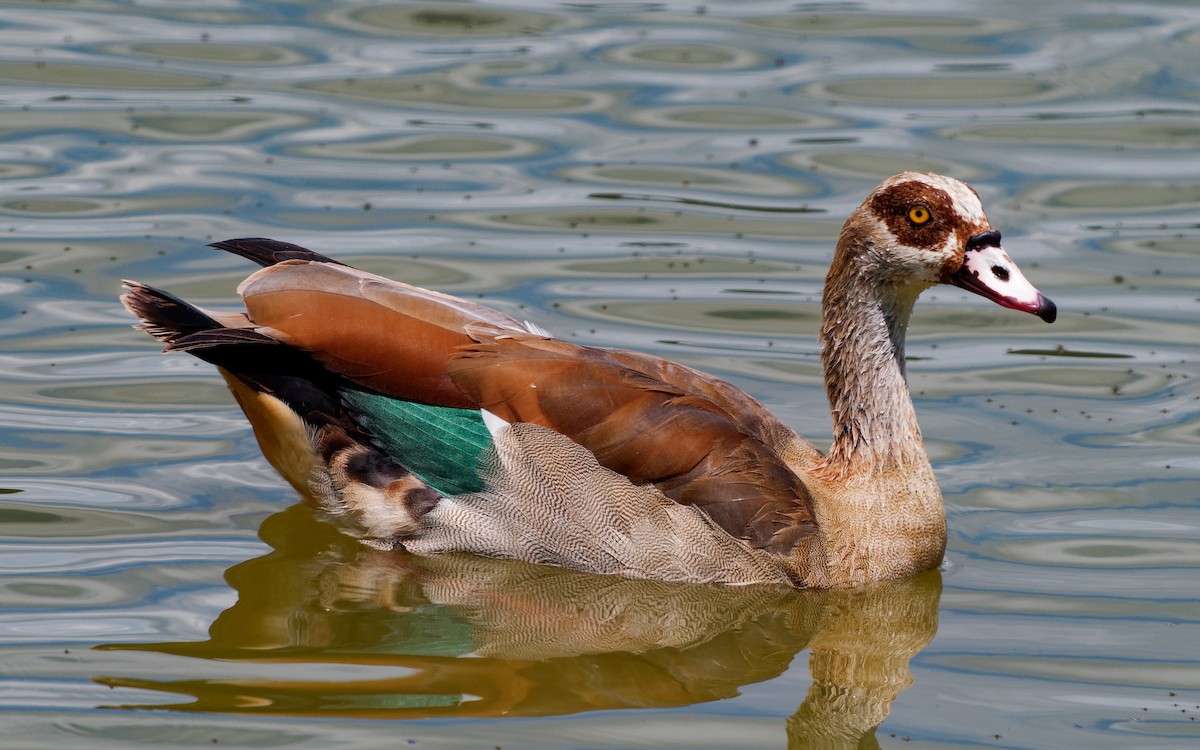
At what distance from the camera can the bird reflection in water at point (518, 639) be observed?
701 cm

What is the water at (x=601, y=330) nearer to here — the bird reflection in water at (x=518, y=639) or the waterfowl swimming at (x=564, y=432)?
the bird reflection in water at (x=518, y=639)

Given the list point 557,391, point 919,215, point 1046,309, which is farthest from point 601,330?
point 1046,309

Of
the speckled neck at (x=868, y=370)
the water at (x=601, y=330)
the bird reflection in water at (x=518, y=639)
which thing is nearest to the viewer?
the bird reflection in water at (x=518, y=639)

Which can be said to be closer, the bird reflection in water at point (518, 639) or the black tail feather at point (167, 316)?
the bird reflection in water at point (518, 639)

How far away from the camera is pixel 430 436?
323 inches

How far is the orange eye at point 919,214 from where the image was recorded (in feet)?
26.7

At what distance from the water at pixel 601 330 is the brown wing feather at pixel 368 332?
0.86 meters

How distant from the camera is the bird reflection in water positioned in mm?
7008

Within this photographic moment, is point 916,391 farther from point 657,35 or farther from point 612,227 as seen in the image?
point 657,35

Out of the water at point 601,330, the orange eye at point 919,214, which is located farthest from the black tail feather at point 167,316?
the orange eye at point 919,214

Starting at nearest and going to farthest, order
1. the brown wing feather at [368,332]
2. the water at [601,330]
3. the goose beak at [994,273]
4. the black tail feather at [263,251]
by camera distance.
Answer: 1. the water at [601,330]
2. the goose beak at [994,273]
3. the brown wing feather at [368,332]
4. the black tail feather at [263,251]

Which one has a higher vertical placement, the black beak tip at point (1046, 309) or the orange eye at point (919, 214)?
the orange eye at point (919, 214)

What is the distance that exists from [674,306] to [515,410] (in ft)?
11.2

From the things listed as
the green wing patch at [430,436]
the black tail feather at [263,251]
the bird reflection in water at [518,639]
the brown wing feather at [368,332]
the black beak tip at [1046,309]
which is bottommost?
the bird reflection in water at [518,639]
